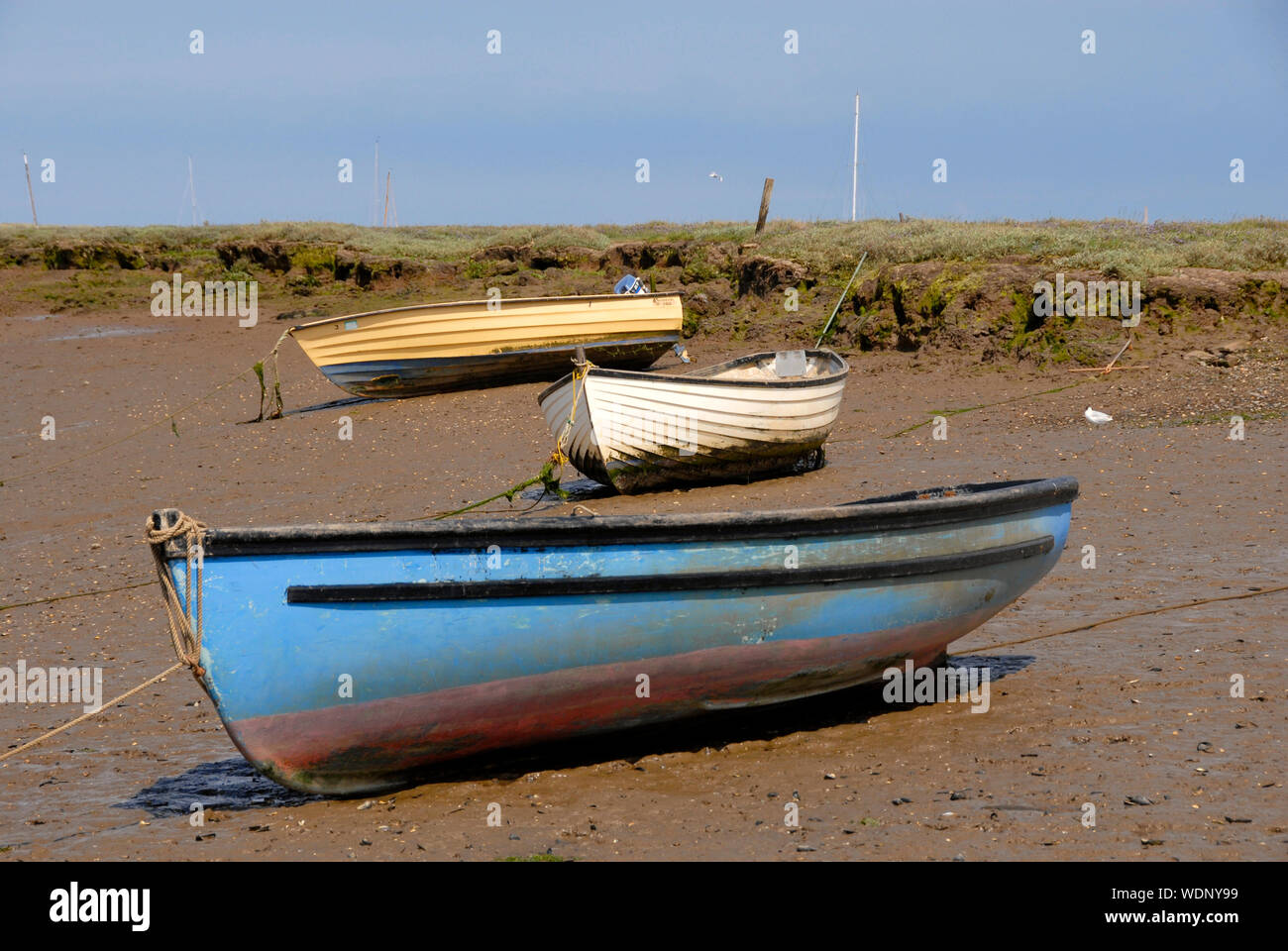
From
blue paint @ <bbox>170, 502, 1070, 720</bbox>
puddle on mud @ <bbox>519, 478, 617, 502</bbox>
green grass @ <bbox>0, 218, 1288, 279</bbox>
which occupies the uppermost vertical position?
green grass @ <bbox>0, 218, 1288, 279</bbox>

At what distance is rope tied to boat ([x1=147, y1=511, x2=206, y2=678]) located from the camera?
4602 mm

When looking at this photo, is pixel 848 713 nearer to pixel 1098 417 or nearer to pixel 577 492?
pixel 577 492

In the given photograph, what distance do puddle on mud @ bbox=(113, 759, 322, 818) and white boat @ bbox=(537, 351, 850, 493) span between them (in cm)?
583

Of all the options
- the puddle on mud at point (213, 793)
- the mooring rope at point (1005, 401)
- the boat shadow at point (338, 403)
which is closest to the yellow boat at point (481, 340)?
the boat shadow at point (338, 403)

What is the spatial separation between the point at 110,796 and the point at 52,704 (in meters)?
1.68

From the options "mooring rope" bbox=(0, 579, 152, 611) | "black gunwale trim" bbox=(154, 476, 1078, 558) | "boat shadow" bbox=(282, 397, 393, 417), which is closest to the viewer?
"black gunwale trim" bbox=(154, 476, 1078, 558)

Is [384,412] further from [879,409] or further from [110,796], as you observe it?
[110,796]

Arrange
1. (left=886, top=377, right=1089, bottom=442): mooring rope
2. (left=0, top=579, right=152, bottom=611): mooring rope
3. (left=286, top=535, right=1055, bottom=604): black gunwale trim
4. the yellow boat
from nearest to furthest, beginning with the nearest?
(left=286, top=535, right=1055, bottom=604): black gunwale trim
(left=0, top=579, right=152, bottom=611): mooring rope
(left=886, top=377, right=1089, bottom=442): mooring rope
the yellow boat

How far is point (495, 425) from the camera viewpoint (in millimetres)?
14781

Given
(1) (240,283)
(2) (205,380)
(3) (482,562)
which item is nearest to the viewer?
(3) (482,562)

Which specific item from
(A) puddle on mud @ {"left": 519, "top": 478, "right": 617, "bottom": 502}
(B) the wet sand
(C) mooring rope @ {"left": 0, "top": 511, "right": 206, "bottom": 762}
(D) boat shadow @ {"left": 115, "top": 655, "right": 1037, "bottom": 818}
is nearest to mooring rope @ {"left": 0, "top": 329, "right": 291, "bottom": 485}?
(B) the wet sand

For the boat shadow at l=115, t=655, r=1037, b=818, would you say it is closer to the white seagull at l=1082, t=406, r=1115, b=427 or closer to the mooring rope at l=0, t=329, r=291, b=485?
the white seagull at l=1082, t=406, r=1115, b=427

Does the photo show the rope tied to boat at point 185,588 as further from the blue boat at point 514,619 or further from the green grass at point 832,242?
the green grass at point 832,242
